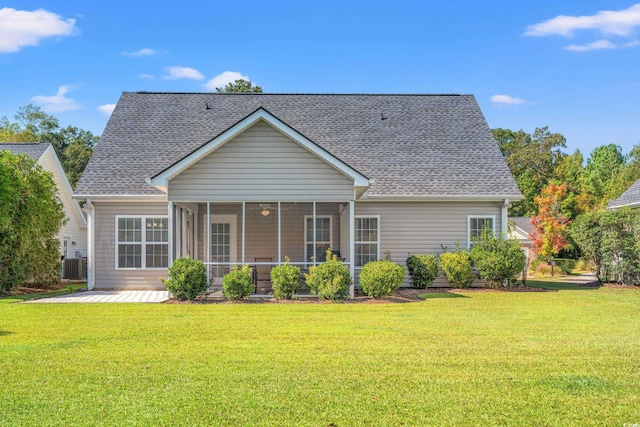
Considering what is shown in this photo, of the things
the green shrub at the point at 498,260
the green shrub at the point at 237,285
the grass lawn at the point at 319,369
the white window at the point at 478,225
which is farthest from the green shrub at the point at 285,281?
the white window at the point at 478,225

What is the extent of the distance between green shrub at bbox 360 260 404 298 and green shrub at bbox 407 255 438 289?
8.56ft

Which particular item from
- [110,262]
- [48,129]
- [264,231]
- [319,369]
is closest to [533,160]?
[264,231]

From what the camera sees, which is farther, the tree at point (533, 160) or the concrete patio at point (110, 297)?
the tree at point (533, 160)

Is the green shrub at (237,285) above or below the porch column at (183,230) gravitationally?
below

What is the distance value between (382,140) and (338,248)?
443cm

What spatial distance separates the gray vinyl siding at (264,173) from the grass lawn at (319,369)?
4.34m

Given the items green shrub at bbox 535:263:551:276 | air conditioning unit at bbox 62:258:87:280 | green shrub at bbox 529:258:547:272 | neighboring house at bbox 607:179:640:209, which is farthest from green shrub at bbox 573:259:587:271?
air conditioning unit at bbox 62:258:87:280

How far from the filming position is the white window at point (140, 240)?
1852 cm

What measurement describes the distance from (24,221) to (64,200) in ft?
39.1

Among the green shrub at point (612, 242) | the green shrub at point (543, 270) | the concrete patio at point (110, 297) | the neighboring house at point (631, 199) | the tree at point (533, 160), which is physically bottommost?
the green shrub at point (543, 270)

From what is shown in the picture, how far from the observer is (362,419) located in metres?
5.05

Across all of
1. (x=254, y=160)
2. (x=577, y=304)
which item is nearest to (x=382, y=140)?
(x=254, y=160)

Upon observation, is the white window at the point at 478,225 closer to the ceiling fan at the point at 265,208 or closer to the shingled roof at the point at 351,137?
the shingled roof at the point at 351,137

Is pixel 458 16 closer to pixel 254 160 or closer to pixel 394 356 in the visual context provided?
pixel 254 160
